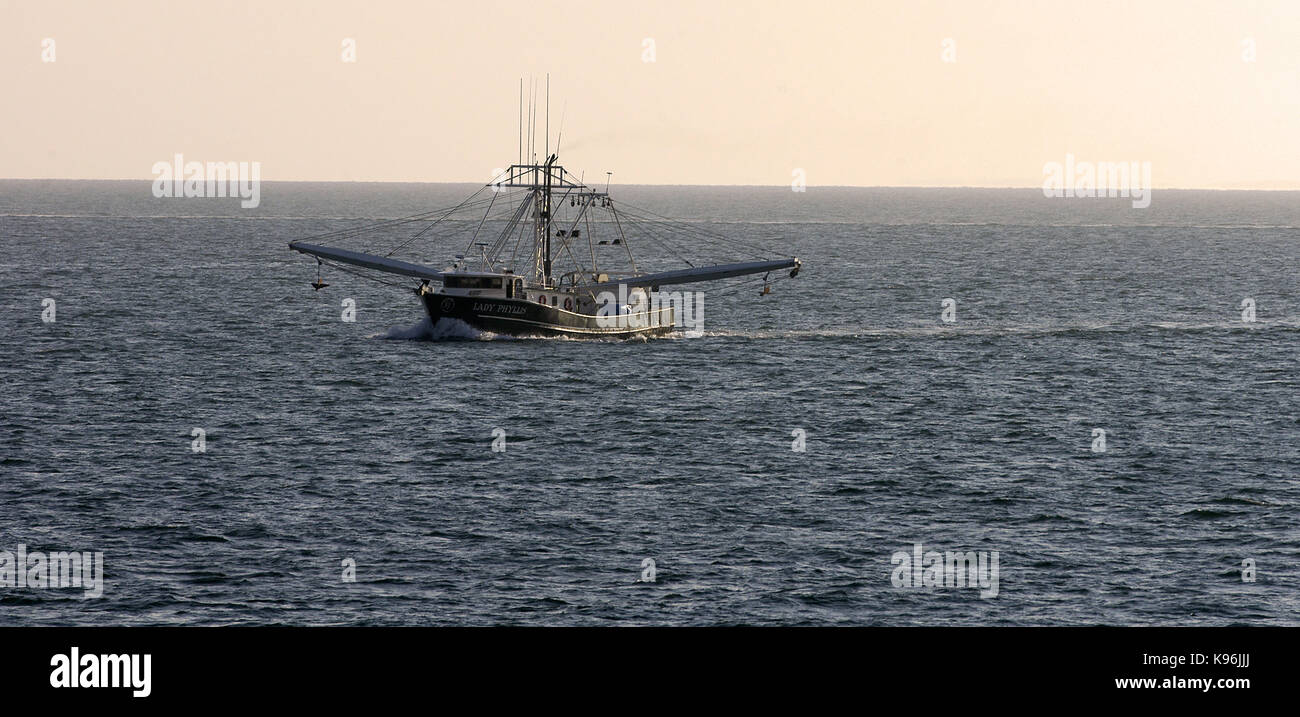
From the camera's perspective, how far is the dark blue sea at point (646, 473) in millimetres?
44625

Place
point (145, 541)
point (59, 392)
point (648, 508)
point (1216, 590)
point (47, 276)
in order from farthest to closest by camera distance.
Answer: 1. point (47, 276)
2. point (59, 392)
3. point (648, 508)
4. point (145, 541)
5. point (1216, 590)

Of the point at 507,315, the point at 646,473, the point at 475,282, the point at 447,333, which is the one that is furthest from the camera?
the point at 447,333

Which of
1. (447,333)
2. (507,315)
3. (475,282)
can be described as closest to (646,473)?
(475,282)

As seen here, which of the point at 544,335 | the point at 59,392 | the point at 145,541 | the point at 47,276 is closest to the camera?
the point at 145,541

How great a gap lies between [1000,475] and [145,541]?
37.9 m

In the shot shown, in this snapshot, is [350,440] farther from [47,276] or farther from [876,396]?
[47,276]

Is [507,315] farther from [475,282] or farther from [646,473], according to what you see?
[646,473]

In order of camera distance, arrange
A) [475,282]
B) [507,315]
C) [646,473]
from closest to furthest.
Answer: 1. [646,473]
2. [475,282]
3. [507,315]

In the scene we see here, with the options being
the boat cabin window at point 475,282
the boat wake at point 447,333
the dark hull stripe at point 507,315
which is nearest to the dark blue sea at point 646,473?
the boat wake at point 447,333

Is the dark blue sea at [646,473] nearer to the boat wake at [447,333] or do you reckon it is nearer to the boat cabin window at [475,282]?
the boat wake at [447,333]

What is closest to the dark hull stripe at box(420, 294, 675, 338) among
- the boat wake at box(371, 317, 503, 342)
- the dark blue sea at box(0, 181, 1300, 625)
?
the boat wake at box(371, 317, 503, 342)

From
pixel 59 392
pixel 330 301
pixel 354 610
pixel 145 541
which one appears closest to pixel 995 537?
pixel 354 610

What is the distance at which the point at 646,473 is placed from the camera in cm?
6362

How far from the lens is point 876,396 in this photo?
87.9 m
